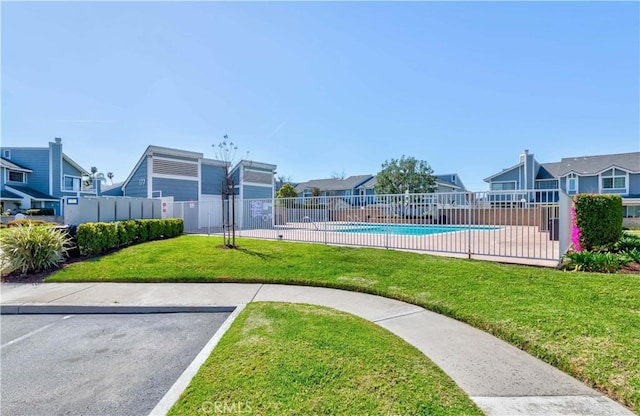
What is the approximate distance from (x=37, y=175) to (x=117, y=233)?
99.6 feet

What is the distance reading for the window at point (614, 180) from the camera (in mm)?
30234

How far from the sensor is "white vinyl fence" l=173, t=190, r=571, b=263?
849 centimetres

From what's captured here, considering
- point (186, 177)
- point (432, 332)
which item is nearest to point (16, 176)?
point (186, 177)

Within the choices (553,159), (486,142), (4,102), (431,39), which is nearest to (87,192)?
(4,102)

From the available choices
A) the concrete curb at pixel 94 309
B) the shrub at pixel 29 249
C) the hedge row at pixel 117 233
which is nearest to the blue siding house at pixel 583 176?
the hedge row at pixel 117 233

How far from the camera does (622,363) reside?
3025mm

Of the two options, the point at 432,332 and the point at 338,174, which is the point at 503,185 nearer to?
the point at 338,174

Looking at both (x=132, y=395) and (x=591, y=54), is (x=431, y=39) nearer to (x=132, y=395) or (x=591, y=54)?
(x=591, y=54)

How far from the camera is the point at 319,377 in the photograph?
2.80 m

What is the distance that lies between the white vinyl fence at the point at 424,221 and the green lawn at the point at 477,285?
1802mm

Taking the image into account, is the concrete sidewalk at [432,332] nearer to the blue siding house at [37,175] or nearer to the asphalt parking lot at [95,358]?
the asphalt parking lot at [95,358]

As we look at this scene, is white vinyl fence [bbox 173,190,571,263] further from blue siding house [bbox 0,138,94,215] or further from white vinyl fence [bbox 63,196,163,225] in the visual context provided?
blue siding house [bbox 0,138,94,215]

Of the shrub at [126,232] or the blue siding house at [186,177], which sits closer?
the shrub at [126,232]

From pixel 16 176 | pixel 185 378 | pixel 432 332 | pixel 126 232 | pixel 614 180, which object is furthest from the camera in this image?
pixel 614 180
